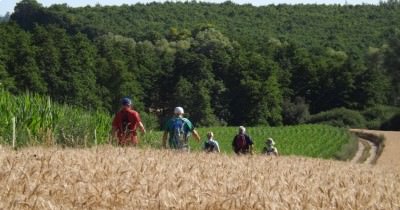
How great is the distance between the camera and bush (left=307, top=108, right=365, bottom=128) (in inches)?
3465

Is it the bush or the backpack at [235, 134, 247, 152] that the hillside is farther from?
the backpack at [235, 134, 247, 152]

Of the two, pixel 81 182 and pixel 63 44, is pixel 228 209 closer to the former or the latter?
pixel 81 182

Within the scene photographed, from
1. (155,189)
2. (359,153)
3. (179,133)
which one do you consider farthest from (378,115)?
(155,189)

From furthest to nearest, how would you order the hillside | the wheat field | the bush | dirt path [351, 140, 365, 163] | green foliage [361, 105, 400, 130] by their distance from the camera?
1. the hillside
2. the bush
3. green foliage [361, 105, 400, 130]
4. dirt path [351, 140, 365, 163]
5. the wheat field

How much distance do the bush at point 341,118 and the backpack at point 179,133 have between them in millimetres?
73340

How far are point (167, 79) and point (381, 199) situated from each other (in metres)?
94.7

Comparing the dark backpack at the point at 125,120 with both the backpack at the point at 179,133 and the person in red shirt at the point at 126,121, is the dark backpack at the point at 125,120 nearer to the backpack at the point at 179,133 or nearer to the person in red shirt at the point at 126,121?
the person in red shirt at the point at 126,121

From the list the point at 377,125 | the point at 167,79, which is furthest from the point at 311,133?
the point at 167,79

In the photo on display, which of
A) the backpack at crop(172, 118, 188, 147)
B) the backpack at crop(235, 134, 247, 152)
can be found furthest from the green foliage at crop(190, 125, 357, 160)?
the backpack at crop(172, 118, 188, 147)

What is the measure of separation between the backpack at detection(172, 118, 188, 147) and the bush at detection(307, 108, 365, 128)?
7334 centimetres

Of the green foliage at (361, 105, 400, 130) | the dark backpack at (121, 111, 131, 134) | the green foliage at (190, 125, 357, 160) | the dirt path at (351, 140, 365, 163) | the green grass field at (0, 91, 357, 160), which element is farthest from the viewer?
the green foliage at (361, 105, 400, 130)

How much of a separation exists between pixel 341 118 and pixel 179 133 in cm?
7598

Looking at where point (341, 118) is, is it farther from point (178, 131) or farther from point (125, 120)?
point (125, 120)

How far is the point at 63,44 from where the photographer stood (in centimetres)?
8319
